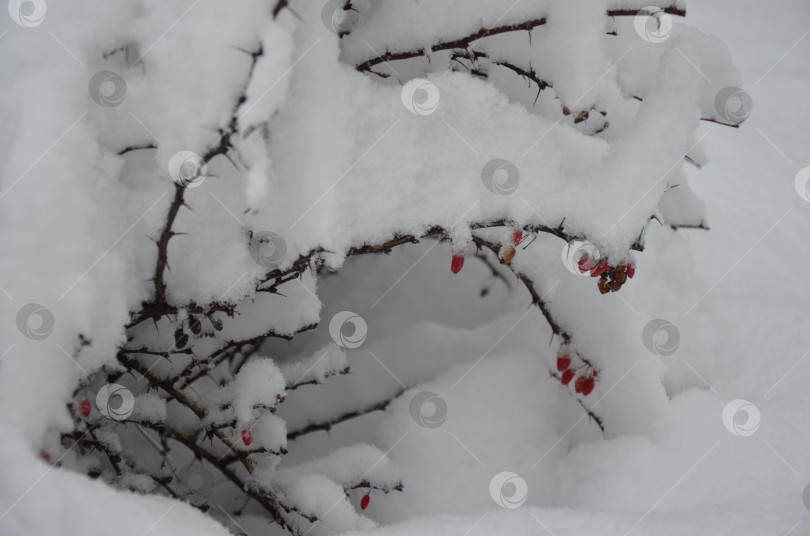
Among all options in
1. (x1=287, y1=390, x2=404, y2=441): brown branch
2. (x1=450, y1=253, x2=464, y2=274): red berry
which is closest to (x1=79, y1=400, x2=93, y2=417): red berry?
(x1=287, y1=390, x2=404, y2=441): brown branch

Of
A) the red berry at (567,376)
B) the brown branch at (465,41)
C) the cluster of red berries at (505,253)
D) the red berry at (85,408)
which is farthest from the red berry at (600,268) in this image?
the red berry at (85,408)

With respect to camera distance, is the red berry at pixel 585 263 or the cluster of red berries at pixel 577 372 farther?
the cluster of red berries at pixel 577 372

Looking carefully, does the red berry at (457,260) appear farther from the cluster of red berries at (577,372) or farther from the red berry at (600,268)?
the cluster of red berries at (577,372)

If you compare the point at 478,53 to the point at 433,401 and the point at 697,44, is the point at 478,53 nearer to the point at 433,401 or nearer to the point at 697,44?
the point at 697,44

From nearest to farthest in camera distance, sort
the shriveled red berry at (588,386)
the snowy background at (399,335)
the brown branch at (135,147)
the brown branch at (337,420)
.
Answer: the snowy background at (399,335), the brown branch at (135,147), the shriveled red berry at (588,386), the brown branch at (337,420)

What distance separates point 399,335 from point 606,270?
3.21 feet

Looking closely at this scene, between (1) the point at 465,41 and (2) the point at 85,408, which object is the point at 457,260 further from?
(2) the point at 85,408

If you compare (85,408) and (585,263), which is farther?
(585,263)

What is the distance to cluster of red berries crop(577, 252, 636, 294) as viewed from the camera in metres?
1.37

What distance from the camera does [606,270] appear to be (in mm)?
1388

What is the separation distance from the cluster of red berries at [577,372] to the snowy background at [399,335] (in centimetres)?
6

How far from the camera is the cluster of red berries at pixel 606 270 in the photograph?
137 centimetres

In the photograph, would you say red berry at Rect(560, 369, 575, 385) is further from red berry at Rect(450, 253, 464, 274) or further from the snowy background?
red berry at Rect(450, 253, 464, 274)

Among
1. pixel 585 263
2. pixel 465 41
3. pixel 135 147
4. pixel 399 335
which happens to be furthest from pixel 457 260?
pixel 399 335
